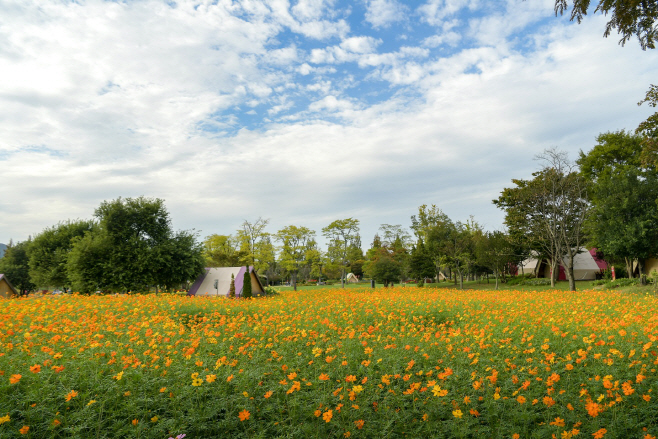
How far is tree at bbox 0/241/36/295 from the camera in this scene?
43.2 m

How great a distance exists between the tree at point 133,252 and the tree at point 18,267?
23038 mm

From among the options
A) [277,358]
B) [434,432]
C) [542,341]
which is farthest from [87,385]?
[542,341]

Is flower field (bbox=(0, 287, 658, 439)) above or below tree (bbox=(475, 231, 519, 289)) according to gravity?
below

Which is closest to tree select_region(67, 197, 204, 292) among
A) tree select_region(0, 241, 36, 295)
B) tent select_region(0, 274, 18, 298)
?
tent select_region(0, 274, 18, 298)

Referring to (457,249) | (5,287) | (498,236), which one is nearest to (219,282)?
(5,287)

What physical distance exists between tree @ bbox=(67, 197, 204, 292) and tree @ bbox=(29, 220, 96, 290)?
9.28 meters

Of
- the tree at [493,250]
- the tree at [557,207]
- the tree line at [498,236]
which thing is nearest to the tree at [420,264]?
the tree line at [498,236]

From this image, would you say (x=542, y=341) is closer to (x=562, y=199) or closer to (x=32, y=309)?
(x=32, y=309)

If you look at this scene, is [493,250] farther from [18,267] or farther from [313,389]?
[18,267]

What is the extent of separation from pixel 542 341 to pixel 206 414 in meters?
6.32

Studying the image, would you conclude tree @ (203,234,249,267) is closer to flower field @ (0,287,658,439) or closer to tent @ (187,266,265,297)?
tent @ (187,266,265,297)

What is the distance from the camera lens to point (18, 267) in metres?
43.0

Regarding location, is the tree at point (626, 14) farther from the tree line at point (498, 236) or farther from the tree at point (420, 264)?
the tree at point (420, 264)

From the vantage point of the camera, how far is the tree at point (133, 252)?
26.7 m
